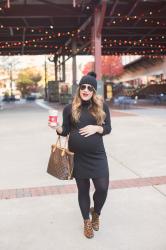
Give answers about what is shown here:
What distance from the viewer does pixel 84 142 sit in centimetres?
436

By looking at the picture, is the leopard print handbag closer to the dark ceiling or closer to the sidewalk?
the sidewalk

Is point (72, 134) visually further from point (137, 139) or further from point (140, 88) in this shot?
point (140, 88)

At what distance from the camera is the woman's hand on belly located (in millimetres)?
4320

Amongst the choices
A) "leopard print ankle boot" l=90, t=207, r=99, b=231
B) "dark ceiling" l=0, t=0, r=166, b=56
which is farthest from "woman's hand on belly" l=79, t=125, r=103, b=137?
"dark ceiling" l=0, t=0, r=166, b=56

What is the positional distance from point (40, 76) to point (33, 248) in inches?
4095

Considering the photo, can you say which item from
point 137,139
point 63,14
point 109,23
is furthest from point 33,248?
point 109,23

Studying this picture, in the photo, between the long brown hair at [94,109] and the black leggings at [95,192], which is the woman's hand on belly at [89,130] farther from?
the black leggings at [95,192]

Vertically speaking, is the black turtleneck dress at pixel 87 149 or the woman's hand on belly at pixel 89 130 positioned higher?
the woman's hand on belly at pixel 89 130

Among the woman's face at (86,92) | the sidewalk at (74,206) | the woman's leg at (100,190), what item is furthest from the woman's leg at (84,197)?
the woman's face at (86,92)

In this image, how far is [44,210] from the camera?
5523 mm

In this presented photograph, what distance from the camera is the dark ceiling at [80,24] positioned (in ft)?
92.6

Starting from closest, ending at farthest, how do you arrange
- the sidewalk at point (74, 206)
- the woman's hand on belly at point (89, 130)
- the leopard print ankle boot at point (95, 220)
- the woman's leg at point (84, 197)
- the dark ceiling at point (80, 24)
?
1. the woman's hand on belly at point (89, 130)
2. the sidewalk at point (74, 206)
3. the woman's leg at point (84, 197)
4. the leopard print ankle boot at point (95, 220)
5. the dark ceiling at point (80, 24)

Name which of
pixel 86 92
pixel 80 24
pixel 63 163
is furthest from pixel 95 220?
pixel 80 24

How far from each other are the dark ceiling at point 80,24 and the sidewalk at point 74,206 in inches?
706
